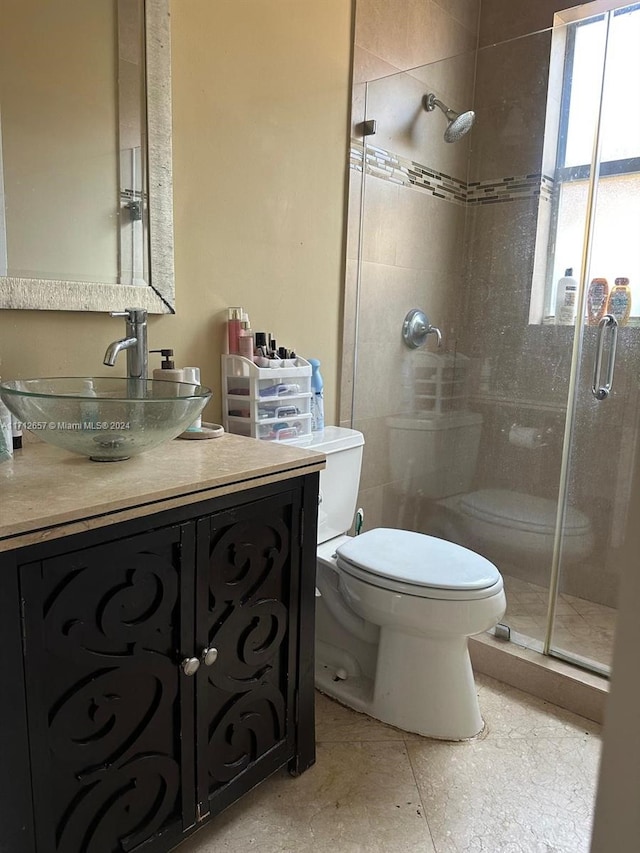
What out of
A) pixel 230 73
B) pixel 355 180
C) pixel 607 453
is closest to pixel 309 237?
pixel 355 180

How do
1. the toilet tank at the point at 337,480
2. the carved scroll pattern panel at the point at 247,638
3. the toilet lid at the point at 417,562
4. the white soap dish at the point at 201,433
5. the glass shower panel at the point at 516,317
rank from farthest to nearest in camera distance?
1. the glass shower panel at the point at 516,317
2. the toilet tank at the point at 337,480
3. the toilet lid at the point at 417,562
4. the white soap dish at the point at 201,433
5. the carved scroll pattern panel at the point at 247,638

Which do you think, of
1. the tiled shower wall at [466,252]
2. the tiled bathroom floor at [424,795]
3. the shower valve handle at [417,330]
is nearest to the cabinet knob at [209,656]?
the tiled bathroom floor at [424,795]

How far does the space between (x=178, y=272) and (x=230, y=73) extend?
0.55 metres

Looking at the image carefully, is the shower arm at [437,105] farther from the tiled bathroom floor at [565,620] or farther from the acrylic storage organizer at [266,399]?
the tiled bathroom floor at [565,620]

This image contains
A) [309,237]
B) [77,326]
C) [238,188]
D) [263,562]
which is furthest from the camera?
[309,237]

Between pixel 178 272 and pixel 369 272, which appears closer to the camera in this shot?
pixel 178 272

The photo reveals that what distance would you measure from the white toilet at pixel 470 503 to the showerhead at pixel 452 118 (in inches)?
41.8

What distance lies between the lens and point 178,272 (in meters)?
1.54

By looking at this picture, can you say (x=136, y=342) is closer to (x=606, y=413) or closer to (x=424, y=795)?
(x=424, y=795)

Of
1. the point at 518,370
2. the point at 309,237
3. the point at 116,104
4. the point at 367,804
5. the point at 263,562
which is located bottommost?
the point at 367,804

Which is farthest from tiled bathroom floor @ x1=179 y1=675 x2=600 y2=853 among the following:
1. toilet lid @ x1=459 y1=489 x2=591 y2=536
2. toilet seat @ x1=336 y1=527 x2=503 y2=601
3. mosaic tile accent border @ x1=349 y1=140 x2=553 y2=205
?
mosaic tile accent border @ x1=349 y1=140 x2=553 y2=205

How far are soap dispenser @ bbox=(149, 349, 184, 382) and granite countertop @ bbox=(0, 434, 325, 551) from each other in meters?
0.15

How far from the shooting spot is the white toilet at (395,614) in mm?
1505

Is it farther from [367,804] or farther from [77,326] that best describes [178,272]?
[367,804]
